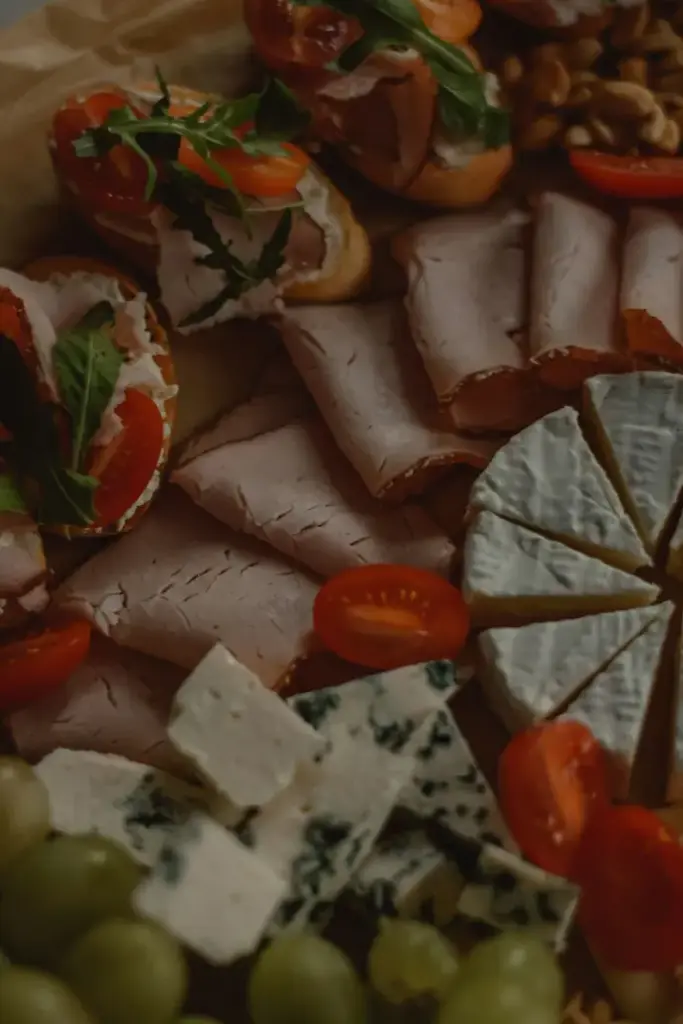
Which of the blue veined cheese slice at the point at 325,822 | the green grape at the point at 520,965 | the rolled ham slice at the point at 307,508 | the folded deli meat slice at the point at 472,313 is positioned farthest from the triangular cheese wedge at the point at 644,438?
the green grape at the point at 520,965

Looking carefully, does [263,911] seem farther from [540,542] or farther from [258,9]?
[258,9]

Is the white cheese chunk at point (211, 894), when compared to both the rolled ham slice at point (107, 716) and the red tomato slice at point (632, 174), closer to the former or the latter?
the rolled ham slice at point (107, 716)

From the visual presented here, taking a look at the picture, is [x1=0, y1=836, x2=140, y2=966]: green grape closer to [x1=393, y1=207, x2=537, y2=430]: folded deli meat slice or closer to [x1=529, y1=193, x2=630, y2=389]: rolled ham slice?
[x1=393, y1=207, x2=537, y2=430]: folded deli meat slice

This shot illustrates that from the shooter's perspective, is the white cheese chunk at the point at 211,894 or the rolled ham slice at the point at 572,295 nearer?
the white cheese chunk at the point at 211,894

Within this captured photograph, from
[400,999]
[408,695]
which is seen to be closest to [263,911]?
[400,999]

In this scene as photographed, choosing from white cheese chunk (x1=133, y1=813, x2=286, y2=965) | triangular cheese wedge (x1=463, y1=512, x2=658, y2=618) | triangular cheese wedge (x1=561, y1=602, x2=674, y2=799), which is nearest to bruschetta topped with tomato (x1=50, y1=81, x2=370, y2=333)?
triangular cheese wedge (x1=463, y1=512, x2=658, y2=618)

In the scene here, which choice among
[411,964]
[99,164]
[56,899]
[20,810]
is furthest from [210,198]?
[411,964]

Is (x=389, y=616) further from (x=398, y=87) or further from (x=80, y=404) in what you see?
(x=398, y=87)
